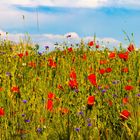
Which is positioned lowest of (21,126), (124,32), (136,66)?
(21,126)

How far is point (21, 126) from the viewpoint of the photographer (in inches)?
155

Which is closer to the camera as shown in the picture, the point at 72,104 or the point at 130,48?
the point at 72,104

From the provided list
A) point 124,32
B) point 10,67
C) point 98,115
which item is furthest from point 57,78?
point 98,115

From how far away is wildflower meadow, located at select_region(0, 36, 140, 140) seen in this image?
284cm

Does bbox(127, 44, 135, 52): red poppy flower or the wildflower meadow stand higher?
bbox(127, 44, 135, 52): red poppy flower

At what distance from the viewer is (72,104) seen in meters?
4.53

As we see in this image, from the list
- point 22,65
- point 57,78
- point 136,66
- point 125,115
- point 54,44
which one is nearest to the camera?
point 125,115

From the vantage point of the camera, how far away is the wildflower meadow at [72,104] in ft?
9.30

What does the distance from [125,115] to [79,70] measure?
364cm

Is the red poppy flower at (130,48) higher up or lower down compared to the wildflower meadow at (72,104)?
higher up

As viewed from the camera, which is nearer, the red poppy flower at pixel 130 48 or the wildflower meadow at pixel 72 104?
the wildflower meadow at pixel 72 104

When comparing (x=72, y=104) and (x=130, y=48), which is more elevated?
(x=130, y=48)

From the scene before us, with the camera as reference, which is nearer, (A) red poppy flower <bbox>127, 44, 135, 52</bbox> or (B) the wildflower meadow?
(B) the wildflower meadow

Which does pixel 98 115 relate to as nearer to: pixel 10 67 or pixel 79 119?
pixel 79 119
